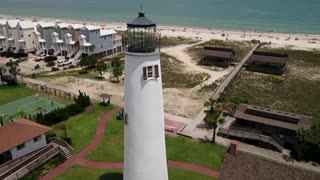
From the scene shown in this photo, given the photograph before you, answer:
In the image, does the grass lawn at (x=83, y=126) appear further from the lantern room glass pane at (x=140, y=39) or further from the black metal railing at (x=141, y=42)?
the lantern room glass pane at (x=140, y=39)

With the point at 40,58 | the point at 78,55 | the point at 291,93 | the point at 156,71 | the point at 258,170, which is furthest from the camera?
the point at 40,58

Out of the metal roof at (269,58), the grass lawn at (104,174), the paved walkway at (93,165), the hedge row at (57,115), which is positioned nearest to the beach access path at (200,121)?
the paved walkway at (93,165)

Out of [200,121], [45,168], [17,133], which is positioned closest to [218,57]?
[200,121]

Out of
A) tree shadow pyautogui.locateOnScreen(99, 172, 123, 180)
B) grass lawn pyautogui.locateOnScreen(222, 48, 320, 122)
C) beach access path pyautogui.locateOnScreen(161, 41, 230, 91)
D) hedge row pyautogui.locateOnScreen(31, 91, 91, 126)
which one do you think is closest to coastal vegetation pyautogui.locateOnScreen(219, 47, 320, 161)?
grass lawn pyautogui.locateOnScreen(222, 48, 320, 122)

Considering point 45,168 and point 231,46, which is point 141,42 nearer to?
point 45,168

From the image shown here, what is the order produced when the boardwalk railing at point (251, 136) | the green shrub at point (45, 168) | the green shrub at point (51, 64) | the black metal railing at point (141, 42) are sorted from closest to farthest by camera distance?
the black metal railing at point (141, 42), the green shrub at point (45, 168), the boardwalk railing at point (251, 136), the green shrub at point (51, 64)

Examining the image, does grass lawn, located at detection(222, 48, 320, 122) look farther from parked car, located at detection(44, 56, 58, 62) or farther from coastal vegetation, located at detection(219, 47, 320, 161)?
parked car, located at detection(44, 56, 58, 62)
